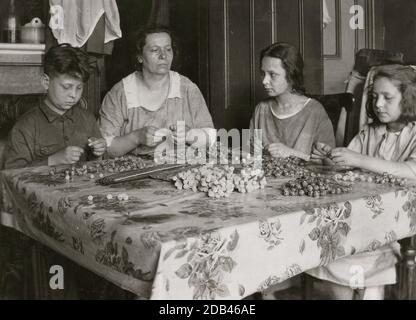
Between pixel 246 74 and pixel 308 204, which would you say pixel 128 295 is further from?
pixel 246 74

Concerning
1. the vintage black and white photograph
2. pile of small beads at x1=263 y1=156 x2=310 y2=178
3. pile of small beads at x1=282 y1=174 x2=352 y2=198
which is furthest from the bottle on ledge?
pile of small beads at x1=282 y1=174 x2=352 y2=198

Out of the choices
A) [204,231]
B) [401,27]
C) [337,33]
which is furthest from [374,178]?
[337,33]

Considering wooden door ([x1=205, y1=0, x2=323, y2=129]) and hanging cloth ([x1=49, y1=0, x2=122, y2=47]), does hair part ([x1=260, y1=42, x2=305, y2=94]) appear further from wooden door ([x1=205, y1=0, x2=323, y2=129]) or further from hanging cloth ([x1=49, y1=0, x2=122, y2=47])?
hanging cloth ([x1=49, y1=0, x2=122, y2=47])

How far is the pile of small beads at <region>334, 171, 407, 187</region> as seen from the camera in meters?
1.03

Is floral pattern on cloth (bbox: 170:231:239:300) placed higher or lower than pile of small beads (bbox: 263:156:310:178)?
lower

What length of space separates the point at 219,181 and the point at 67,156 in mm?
551

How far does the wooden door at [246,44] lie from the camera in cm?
214

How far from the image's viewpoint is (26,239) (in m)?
1.38

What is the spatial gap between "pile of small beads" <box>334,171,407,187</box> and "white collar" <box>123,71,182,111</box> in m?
0.91

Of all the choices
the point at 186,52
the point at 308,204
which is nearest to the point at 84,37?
the point at 186,52

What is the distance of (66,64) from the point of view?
1.50 m

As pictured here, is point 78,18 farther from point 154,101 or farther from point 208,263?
point 208,263

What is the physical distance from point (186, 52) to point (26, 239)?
1651 millimetres

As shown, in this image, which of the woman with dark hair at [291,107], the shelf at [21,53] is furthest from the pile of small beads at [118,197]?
the shelf at [21,53]
